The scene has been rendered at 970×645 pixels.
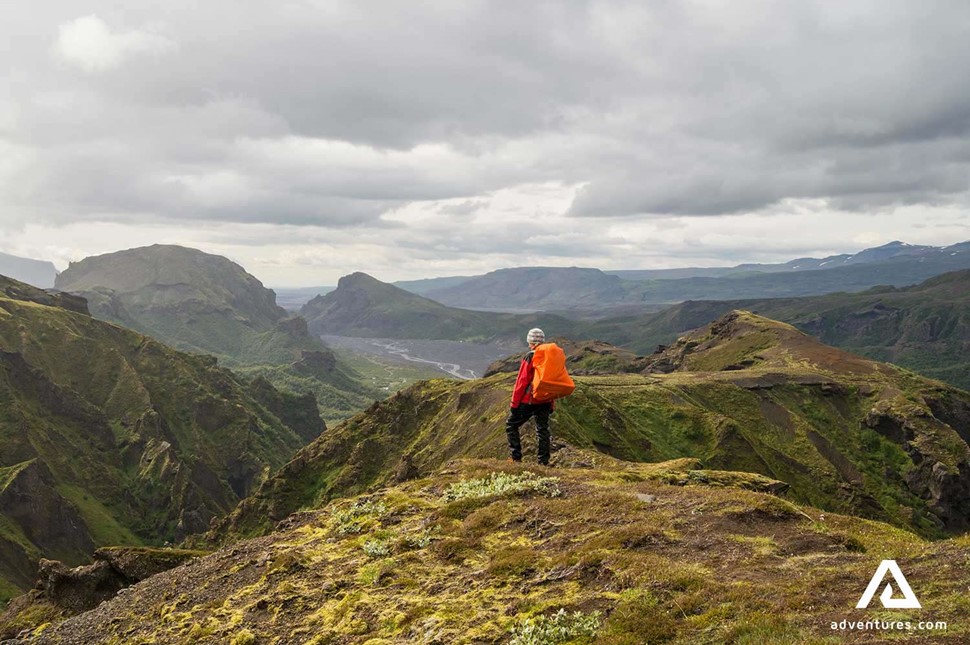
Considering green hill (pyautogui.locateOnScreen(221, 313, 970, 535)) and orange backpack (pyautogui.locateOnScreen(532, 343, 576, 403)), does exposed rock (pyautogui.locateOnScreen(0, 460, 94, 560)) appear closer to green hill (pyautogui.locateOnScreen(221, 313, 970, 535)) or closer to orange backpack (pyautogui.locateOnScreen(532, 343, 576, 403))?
green hill (pyautogui.locateOnScreen(221, 313, 970, 535))

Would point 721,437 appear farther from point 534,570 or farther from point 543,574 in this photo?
point 543,574

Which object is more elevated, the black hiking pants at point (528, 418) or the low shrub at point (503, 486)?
the black hiking pants at point (528, 418)

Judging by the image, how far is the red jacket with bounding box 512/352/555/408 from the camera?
27.7m

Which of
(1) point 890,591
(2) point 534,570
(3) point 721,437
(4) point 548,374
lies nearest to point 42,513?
(3) point 721,437

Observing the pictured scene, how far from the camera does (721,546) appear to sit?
57.7 feet

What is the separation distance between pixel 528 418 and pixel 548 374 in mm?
2772

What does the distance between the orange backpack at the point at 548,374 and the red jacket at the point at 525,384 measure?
283 mm

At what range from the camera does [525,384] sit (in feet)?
91.7

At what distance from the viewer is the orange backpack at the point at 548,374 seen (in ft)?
88.3

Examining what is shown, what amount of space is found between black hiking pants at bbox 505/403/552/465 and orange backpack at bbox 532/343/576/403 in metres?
1.02

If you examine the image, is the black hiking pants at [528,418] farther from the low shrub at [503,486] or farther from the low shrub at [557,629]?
the low shrub at [557,629]

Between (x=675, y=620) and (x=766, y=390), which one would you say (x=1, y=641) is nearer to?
(x=675, y=620)

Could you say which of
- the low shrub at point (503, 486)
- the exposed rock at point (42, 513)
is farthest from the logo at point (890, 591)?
the exposed rock at point (42, 513)

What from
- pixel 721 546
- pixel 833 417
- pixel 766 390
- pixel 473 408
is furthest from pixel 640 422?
pixel 721 546
